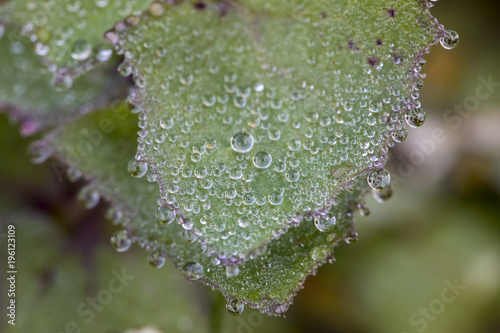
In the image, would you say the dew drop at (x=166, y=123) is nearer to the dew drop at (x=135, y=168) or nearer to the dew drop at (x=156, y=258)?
the dew drop at (x=135, y=168)

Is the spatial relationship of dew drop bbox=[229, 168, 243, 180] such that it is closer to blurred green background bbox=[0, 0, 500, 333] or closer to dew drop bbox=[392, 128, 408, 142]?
dew drop bbox=[392, 128, 408, 142]

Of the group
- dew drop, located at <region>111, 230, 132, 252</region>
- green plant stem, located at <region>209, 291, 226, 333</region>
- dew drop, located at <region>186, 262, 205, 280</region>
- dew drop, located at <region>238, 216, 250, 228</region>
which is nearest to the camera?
dew drop, located at <region>238, 216, 250, 228</region>

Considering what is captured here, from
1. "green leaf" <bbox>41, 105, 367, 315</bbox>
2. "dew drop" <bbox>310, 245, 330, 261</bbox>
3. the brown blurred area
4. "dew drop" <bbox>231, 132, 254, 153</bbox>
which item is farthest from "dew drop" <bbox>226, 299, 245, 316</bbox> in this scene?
the brown blurred area

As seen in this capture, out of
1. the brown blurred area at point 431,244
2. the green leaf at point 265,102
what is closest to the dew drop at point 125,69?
the green leaf at point 265,102

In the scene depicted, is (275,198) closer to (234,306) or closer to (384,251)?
(234,306)

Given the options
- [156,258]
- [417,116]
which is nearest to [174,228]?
[156,258]

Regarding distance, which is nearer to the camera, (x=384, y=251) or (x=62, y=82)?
(x=62, y=82)

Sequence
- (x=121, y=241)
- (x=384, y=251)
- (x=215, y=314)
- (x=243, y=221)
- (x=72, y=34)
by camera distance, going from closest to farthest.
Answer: (x=243, y=221) → (x=72, y=34) → (x=121, y=241) → (x=215, y=314) → (x=384, y=251)
